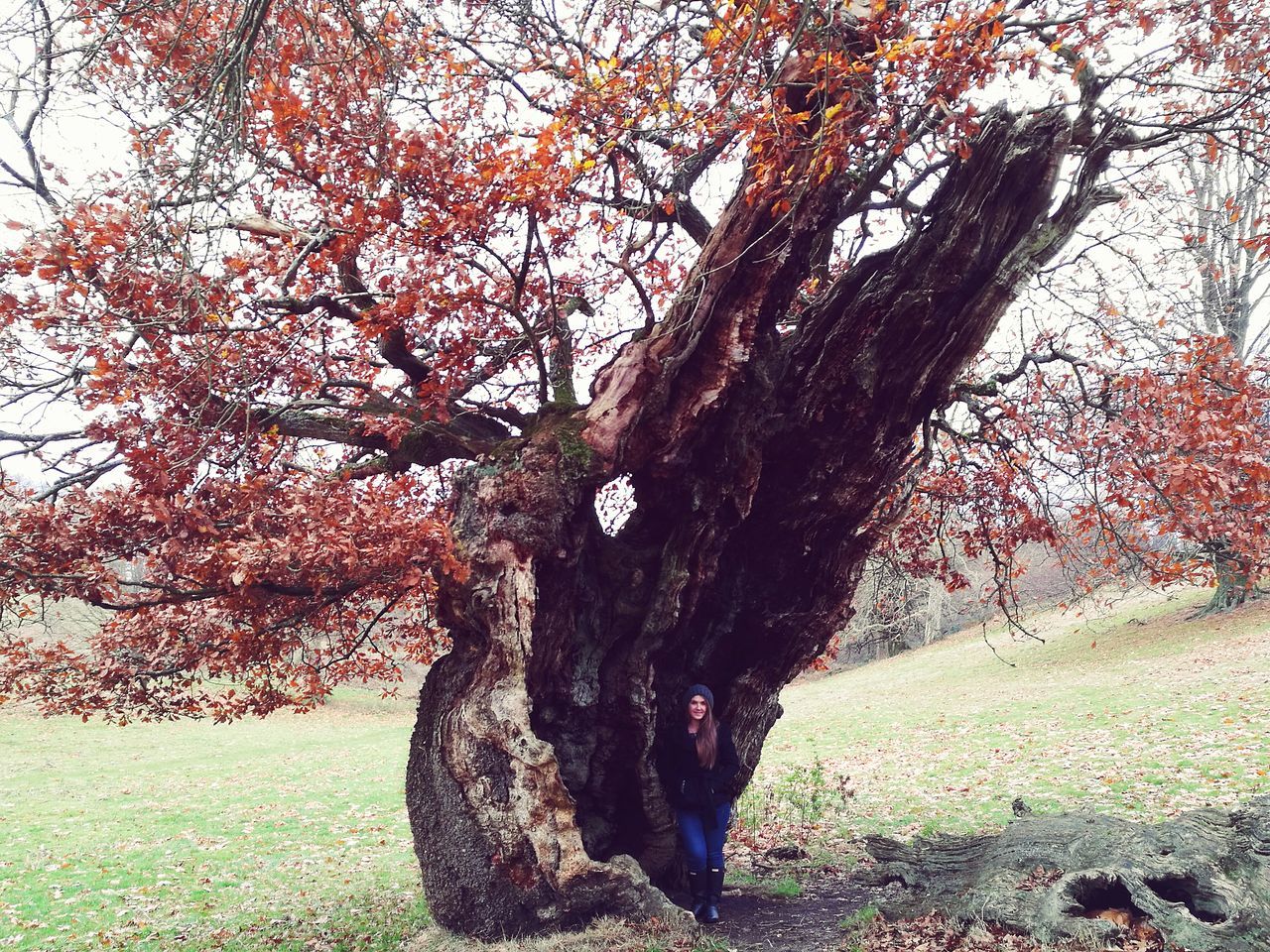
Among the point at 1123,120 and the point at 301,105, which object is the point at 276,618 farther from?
the point at 1123,120

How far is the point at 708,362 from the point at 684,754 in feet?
10.5

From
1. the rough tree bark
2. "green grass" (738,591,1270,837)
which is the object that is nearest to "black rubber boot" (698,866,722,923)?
the rough tree bark

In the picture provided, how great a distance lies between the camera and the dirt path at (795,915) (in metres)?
5.53

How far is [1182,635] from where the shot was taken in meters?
20.9

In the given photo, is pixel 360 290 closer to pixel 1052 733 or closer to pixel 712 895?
pixel 712 895

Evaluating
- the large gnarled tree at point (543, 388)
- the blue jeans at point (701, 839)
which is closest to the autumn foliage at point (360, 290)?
the large gnarled tree at point (543, 388)

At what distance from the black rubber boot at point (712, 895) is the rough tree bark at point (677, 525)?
50 cm

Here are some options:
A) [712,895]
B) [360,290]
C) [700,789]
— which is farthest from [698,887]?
[360,290]

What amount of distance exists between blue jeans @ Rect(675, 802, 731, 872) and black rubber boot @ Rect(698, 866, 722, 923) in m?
0.05

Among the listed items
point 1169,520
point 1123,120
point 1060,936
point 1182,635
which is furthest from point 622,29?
point 1182,635

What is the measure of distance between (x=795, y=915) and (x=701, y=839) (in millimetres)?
909

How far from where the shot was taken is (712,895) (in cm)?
632

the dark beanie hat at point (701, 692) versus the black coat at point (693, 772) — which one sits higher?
the dark beanie hat at point (701, 692)

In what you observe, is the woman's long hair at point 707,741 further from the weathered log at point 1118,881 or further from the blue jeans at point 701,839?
the weathered log at point 1118,881
